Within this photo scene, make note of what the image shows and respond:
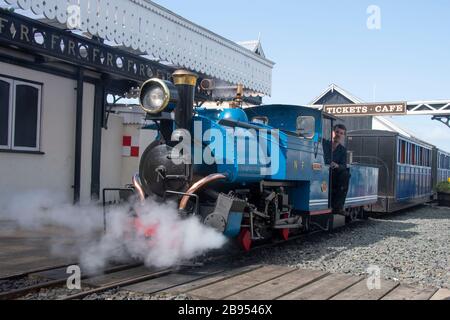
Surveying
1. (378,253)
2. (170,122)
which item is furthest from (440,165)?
(170,122)

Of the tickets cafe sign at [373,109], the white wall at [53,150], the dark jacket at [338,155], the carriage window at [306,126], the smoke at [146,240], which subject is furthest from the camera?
the tickets cafe sign at [373,109]

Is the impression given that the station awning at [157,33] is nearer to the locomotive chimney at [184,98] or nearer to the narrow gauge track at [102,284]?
the locomotive chimney at [184,98]

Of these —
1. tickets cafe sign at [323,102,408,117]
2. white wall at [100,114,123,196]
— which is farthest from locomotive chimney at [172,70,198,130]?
tickets cafe sign at [323,102,408,117]

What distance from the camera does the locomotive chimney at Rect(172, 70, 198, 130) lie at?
5.65 meters

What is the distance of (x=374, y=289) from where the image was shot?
16.4 feet

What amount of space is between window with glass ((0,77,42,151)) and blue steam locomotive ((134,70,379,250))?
132 inches

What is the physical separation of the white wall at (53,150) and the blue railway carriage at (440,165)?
1518 centimetres

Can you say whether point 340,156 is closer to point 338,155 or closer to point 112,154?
point 338,155

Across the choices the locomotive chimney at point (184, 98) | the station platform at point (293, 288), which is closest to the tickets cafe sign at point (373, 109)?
the station platform at point (293, 288)

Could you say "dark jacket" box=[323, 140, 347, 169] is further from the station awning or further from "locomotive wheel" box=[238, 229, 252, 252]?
the station awning

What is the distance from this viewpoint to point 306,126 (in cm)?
821

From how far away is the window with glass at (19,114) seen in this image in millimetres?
8148

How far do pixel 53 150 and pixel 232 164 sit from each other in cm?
449
